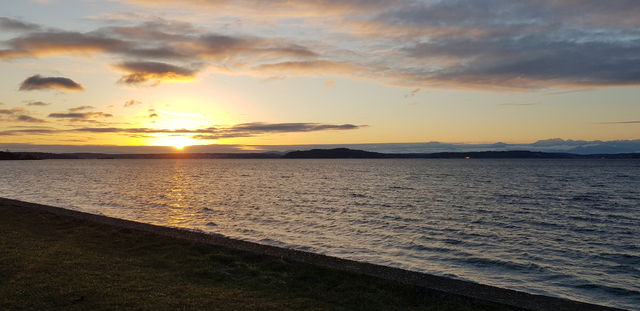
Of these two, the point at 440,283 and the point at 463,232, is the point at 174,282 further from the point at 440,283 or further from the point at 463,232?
the point at 463,232

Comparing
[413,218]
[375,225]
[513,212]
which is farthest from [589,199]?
[375,225]

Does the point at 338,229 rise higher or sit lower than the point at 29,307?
lower

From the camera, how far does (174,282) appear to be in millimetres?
13617

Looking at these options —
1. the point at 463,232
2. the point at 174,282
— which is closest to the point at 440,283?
the point at 174,282

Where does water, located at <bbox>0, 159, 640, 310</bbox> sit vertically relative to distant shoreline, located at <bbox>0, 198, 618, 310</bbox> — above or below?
below

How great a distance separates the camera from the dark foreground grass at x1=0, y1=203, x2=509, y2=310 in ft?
37.3

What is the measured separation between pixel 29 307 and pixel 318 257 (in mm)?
11300

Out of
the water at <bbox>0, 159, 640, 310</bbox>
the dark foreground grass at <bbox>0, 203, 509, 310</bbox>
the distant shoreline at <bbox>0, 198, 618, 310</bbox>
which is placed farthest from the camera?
the water at <bbox>0, 159, 640, 310</bbox>

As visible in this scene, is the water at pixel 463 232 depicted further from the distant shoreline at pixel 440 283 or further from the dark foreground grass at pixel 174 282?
the dark foreground grass at pixel 174 282

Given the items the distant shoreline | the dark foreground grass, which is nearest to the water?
the distant shoreline

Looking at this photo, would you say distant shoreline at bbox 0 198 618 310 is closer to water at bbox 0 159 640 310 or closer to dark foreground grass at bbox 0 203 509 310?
dark foreground grass at bbox 0 203 509 310

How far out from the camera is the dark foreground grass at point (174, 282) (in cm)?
1138

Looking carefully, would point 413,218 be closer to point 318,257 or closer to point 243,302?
point 318,257

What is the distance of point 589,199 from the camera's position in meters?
56.2
